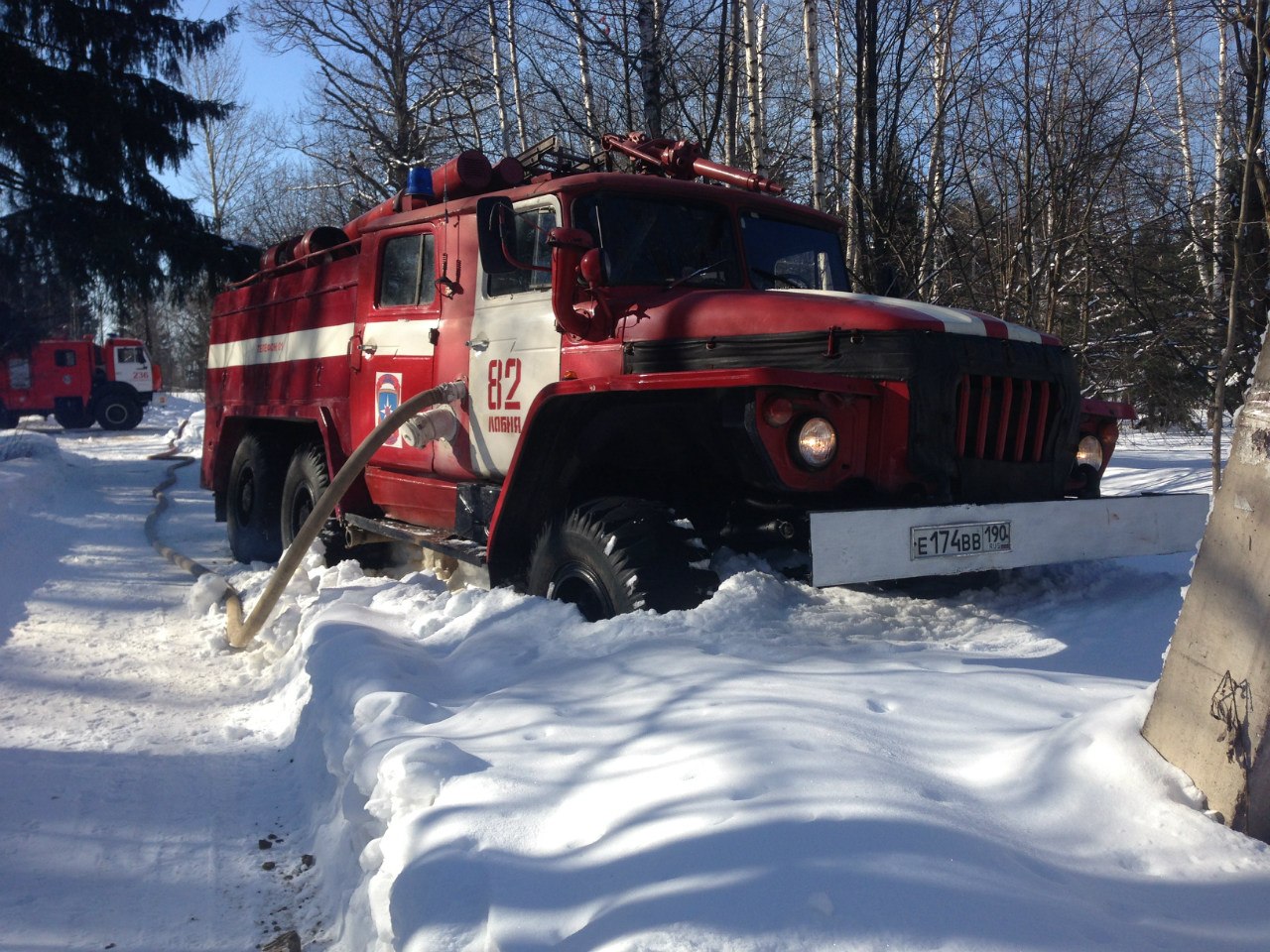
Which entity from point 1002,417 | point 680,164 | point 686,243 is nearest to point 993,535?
point 1002,417

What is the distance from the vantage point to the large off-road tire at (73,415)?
2978 cm

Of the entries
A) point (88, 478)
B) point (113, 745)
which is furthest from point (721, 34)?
point (88, 478)

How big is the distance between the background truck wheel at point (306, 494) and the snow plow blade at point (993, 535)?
426 cm

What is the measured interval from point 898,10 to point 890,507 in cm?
896

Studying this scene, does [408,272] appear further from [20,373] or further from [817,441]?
[20,373]

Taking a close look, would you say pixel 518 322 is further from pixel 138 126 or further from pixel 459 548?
pixel 138 126

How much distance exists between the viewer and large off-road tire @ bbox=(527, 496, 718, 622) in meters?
4.04

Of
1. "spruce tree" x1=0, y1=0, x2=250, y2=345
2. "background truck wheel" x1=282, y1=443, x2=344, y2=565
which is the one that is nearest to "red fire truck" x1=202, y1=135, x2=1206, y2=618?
"background truck wheel" x1=282, y1=443, x2=344, y2=565

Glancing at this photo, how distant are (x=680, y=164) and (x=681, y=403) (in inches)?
82.9

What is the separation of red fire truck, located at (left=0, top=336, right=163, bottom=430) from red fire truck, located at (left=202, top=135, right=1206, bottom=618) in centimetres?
2717

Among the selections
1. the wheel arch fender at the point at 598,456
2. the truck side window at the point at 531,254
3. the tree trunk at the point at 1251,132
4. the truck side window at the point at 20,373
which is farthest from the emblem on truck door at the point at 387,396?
the truck side window at the point at 20,373

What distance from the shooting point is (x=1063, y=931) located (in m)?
1.84

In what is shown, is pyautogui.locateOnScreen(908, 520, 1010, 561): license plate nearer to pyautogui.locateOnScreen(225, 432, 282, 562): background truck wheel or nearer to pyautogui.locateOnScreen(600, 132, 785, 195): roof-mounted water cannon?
pyautogui.locateOnScreen(600, 132, 785, 195): roof-mounted water cannon

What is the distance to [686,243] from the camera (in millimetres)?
5012
